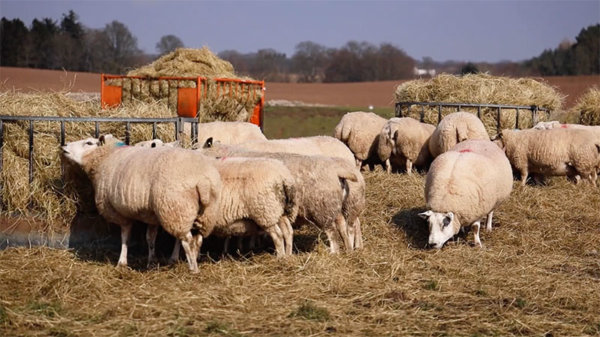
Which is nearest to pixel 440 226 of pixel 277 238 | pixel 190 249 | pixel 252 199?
pixel 277 238

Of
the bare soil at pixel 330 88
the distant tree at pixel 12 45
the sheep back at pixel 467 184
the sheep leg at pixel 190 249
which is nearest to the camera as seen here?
the sheep leg at pixel 190 249

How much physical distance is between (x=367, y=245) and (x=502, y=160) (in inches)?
100

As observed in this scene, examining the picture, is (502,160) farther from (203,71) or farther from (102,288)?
(203,71)

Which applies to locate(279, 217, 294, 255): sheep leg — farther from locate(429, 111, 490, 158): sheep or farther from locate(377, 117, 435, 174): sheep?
locate(377, 117, 435, 174): sheep

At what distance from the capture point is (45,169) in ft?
29.6

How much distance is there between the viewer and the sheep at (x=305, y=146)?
1083cm

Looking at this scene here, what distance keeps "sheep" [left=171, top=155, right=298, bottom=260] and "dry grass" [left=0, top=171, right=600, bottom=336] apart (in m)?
0.40

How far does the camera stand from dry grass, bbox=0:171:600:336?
19.6 feet

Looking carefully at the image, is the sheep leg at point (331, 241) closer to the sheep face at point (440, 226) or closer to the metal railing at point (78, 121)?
the sheep face at point (440, 226)

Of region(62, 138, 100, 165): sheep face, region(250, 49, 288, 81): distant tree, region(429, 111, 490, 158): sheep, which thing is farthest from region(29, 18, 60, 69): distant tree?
region(62, 138, 100, 165): sheep face

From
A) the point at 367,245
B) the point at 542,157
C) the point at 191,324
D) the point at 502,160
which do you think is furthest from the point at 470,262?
the point at 542,157

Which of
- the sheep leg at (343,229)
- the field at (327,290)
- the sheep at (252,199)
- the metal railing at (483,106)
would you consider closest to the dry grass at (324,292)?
the field at (327,290)

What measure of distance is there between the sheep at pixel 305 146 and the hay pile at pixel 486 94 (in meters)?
5.48

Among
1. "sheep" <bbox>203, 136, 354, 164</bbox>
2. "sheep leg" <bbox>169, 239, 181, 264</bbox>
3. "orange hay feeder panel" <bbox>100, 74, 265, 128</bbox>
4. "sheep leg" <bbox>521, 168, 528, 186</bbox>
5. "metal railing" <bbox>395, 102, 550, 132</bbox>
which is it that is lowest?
"sheep leg" <bbox>169, 239, 181, 264</bbox>
